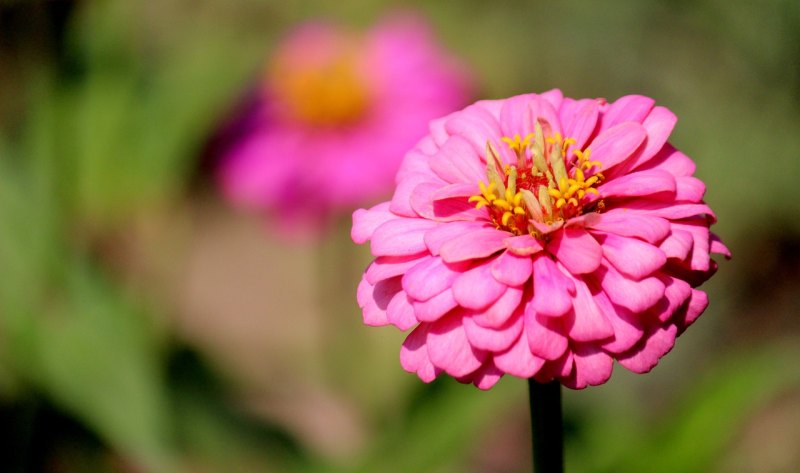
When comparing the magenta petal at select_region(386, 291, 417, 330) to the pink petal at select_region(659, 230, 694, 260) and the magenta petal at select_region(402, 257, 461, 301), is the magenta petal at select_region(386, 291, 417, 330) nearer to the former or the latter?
the magenta petal at select_region(402, 257, 461, 301)

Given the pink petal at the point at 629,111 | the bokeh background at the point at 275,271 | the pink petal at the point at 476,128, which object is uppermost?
the pink petal at the point at 629,111

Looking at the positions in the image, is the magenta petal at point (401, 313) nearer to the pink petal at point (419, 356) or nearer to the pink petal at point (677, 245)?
the pink petal at point (419, 356)

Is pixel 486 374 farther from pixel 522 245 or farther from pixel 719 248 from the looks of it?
pixel 719 248

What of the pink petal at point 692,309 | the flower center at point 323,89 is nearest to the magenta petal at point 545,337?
the pink petal at point 692,309

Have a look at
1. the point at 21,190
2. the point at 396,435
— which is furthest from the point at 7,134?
the point at 396,435

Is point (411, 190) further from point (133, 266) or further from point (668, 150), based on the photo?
point (133, 266)

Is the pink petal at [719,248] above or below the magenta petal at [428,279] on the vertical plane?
above
